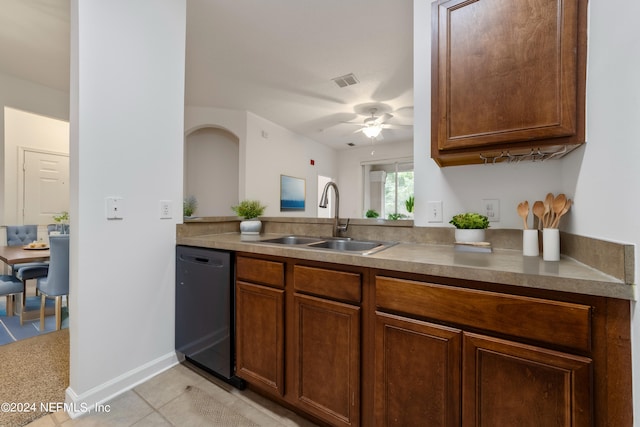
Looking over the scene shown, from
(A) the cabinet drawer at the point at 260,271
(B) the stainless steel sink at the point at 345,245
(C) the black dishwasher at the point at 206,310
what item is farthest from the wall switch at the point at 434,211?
(C) the black dishwasher at the point at 206,310

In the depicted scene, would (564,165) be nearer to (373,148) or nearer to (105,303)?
(105,303)

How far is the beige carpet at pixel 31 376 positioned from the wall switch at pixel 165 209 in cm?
117

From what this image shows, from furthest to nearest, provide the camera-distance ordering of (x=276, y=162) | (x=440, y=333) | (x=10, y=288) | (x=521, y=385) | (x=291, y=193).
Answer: (x=291, y=193)
(x=276, y=162)
(x=10, y=288)
(x=440, y=333)
(x=521, y=385)

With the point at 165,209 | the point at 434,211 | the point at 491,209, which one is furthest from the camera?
the point at 165,209

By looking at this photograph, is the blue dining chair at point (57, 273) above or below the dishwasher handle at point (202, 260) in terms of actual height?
below

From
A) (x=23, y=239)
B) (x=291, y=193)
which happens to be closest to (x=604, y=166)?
(x=291, y=193)

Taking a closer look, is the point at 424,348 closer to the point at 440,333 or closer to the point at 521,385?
the point at 440,333

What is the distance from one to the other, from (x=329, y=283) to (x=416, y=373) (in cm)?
49

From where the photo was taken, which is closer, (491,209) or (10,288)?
(491,209)

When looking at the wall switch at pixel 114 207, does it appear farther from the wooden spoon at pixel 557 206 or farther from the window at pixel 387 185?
the window at pixel 387 185

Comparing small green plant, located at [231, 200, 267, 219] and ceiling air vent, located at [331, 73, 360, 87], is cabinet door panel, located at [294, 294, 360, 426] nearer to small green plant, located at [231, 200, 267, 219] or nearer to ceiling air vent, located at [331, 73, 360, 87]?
small green plant, located at [231, 200, 267, 219]

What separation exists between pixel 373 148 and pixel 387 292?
4.84 m

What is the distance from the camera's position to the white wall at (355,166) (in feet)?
17.4

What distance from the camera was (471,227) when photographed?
1.34 metres
